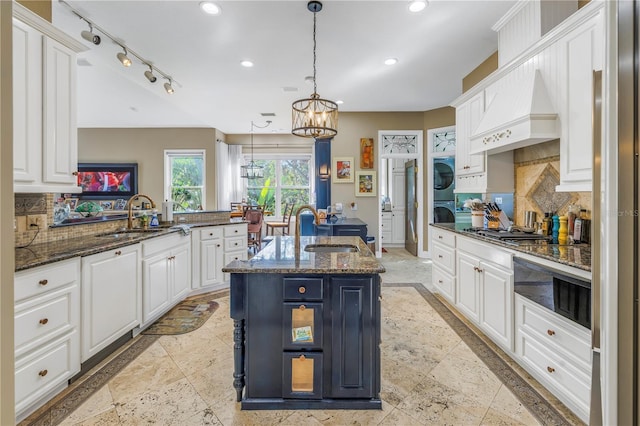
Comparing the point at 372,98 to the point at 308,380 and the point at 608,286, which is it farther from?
the point at 608,286

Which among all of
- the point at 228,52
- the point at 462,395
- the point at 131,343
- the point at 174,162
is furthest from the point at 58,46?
the point at 174,162

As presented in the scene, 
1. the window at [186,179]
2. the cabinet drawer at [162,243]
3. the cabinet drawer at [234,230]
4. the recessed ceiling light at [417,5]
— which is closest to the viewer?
the recessed ceiling light at [417,5]

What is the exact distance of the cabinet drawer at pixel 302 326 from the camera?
5.63 feet

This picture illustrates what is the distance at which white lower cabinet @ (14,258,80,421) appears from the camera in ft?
5.26

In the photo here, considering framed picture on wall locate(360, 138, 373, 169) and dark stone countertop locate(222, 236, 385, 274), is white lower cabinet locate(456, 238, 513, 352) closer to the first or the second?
dark stone countertop locate(222, 236, 385, 274)

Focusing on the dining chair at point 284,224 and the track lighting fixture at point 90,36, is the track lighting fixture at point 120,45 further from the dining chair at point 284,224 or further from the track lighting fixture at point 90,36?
the dining chair at point 284,224

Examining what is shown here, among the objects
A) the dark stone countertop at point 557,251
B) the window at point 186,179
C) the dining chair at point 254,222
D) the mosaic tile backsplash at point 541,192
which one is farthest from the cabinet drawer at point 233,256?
the window at point 186,179

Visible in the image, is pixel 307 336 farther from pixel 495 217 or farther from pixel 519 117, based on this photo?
pixel 495 217

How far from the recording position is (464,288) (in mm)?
2936

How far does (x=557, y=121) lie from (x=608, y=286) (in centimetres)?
211

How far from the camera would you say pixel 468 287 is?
2.85 metres

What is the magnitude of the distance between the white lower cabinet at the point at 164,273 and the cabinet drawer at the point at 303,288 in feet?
5.76

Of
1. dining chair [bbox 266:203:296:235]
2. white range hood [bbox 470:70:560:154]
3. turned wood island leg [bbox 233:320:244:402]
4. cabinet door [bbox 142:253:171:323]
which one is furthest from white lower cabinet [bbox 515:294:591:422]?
dining chair [bbox 266:203:296:235]

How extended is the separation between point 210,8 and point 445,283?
3724 mm
